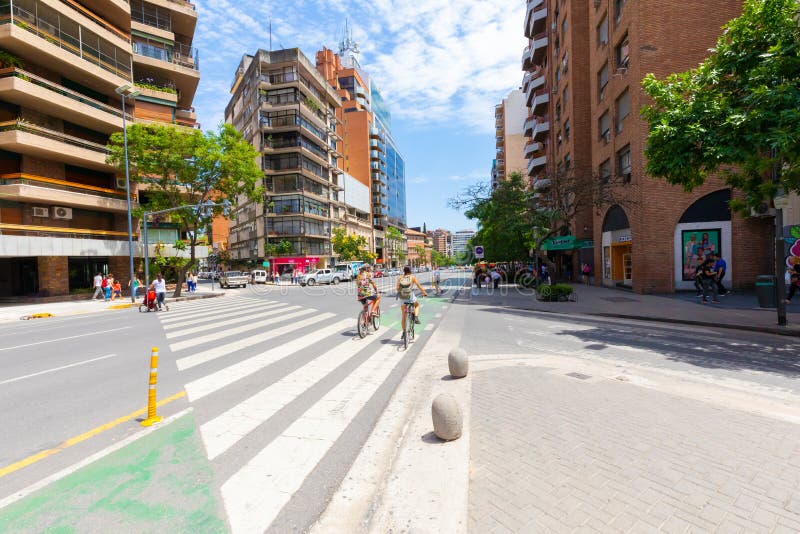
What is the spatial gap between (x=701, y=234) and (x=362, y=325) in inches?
675

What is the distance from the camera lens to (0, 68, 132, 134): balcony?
21.2 m

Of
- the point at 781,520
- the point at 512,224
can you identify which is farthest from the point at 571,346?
the point at 512,224

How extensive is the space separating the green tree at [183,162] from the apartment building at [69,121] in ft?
8.87

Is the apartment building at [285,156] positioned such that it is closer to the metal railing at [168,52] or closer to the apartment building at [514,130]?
the metal railing at [168,52]

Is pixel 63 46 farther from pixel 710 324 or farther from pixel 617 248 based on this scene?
pixel 617 248

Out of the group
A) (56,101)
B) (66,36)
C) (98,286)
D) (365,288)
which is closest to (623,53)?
(365,288)

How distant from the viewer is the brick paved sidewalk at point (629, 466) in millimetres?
2553

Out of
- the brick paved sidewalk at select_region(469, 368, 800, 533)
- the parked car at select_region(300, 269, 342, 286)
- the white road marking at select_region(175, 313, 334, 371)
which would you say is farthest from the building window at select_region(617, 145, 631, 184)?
the parked car at select_region(300, 269, 342, 286)

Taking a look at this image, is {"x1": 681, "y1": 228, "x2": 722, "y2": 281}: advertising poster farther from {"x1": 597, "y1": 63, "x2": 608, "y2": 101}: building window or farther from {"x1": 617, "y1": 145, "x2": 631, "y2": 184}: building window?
{"x1": 597, "y1": 63, "x2": 608, "y2": 101}: building window

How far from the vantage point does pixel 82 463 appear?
3.56m

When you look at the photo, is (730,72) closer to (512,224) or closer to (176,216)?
(512,224)

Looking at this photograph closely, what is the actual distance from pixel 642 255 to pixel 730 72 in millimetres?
10836

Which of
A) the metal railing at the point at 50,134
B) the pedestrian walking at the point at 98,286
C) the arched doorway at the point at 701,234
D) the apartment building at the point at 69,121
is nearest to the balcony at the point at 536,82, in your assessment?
the arched doorway at the point at 701,234

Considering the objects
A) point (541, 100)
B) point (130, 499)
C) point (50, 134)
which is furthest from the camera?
point (541, 100)
